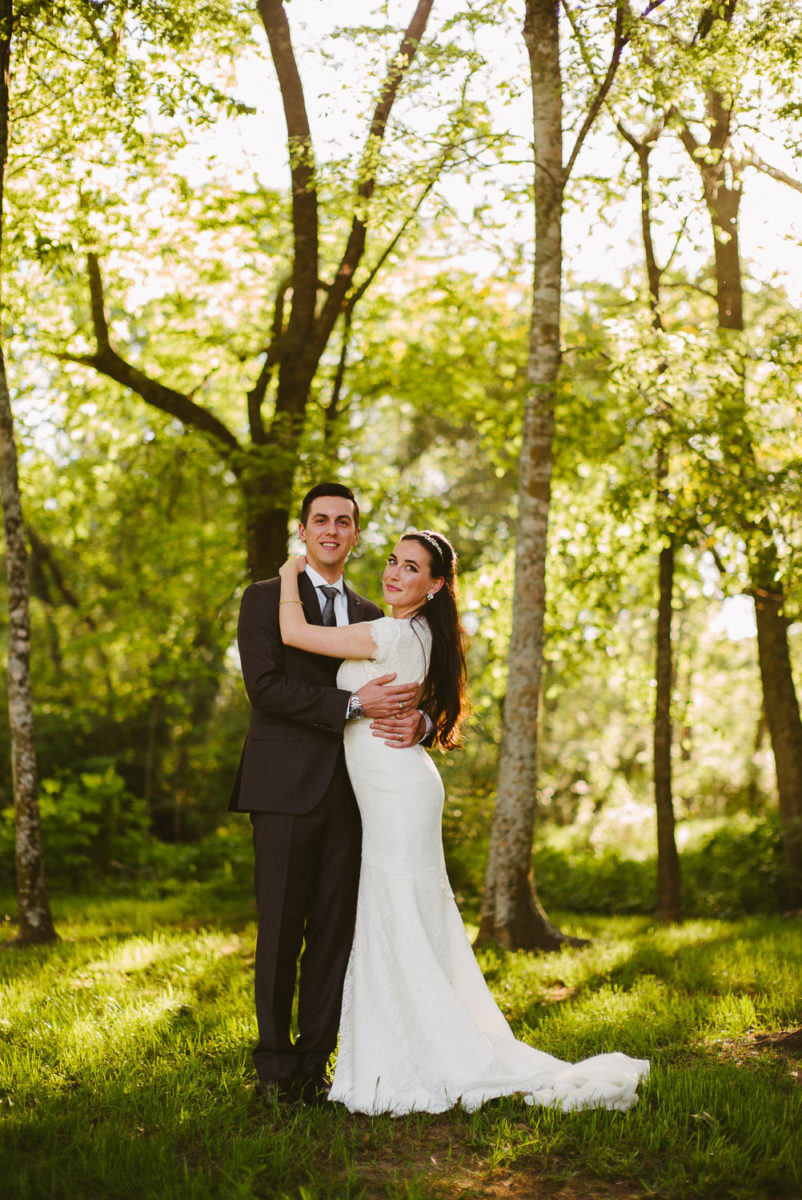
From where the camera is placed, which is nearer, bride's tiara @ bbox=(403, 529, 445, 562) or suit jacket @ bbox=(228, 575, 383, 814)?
suit jacket @ bbox=(228, 575, 383, 814)

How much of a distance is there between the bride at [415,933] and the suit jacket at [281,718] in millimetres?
117

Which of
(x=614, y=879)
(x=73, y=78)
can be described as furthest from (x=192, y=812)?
(x=73, y=78)

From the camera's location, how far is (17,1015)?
534cm

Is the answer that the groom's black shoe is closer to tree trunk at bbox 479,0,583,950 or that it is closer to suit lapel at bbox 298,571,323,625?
suit lapel at bbox 298,571,323,625

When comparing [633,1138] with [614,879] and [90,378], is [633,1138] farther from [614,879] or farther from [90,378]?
[90,378]

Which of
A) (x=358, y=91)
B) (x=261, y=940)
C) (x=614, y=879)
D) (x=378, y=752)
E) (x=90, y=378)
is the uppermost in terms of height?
(x=358, y=91)

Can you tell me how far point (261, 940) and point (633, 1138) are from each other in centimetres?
169

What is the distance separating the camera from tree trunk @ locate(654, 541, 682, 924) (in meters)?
9.40

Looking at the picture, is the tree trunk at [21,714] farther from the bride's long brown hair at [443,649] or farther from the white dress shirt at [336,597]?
the bride's long brown hair at [443,649]

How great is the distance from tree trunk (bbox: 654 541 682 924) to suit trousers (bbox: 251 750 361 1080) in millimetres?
5434

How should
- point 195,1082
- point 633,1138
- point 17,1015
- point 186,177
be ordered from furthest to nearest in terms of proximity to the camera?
point 186,177
point 17,1015
point 195,1082
point 633,1138

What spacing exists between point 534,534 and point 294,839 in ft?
13.3

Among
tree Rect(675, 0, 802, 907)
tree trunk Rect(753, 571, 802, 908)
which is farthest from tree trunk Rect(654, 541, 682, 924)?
tree trunk Rect(753, 571, 802, 908)

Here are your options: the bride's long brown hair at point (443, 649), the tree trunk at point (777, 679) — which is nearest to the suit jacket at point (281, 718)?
the bride's long brown hair at point (443, 649)
